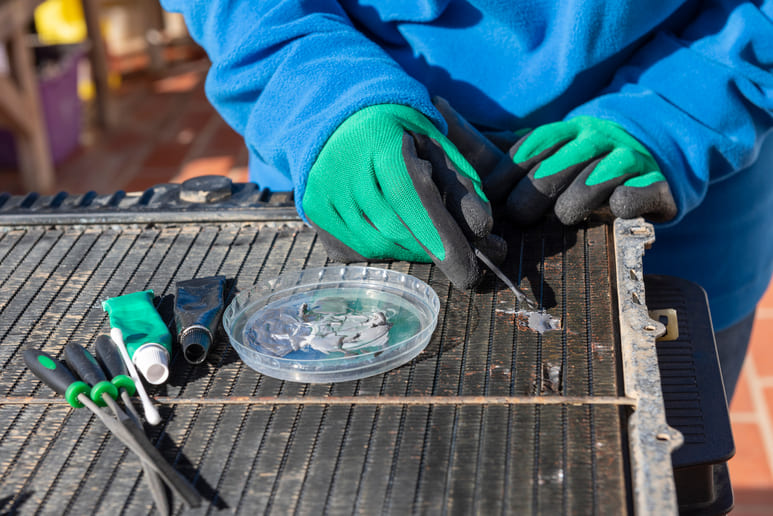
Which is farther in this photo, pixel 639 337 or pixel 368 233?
pixel 368 233

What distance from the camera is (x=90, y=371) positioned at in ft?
2.48

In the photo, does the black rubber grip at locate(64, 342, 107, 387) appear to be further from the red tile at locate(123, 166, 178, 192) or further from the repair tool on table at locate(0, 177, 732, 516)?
the red tile at locate(123, 166, 178, 192)

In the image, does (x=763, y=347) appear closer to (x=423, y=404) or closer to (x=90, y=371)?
(x=423, y=404)

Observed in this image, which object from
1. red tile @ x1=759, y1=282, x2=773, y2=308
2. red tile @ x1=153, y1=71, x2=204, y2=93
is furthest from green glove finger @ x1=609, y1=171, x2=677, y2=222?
red tile @ x1=153, y1=71, x2=204, y2=93

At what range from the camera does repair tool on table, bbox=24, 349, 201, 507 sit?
631 millimetres

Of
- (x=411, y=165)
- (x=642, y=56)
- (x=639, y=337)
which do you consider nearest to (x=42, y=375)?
(x=411, y=165)

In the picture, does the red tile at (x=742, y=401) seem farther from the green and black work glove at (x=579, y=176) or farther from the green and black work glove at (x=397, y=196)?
the green and black work glove at (x=397, y=196)

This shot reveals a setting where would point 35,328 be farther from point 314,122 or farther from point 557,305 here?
point 557,305

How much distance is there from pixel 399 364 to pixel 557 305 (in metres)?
0.21

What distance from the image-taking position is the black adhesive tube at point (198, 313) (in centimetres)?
80

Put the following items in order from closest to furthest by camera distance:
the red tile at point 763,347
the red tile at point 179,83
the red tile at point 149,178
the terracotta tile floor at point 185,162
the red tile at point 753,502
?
1. the red tile at point 753,502
2. the terracotta tile floor at point 185,162
3. the red tile at point 763,347
4. the red tile at point 149,178
5. the red tile at point 179,83

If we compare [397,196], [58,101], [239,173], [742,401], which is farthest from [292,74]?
[58,101]

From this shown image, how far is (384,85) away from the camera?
3.16 feet

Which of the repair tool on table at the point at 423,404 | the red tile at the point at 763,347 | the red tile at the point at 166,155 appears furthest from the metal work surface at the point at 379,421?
the red tile at the point at 166,155
